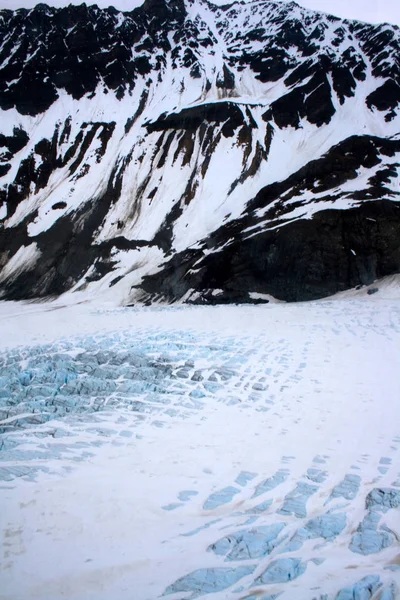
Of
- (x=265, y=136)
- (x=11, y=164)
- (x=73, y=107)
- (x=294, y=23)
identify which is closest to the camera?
(x=265, y=136)

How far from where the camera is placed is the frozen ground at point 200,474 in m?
2.89

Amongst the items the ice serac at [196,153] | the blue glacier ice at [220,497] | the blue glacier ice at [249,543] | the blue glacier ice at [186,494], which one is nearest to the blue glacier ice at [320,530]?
the blue glacier ice at [249,543]

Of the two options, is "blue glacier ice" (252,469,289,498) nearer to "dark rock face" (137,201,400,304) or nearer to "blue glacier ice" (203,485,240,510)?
"blue glacier ice" (203,485,240,510)

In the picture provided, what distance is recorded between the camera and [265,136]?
1641 inches

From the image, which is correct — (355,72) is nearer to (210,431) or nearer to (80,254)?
(80,254)

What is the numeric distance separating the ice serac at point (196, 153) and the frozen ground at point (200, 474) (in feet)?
51.9

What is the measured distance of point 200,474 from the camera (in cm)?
444

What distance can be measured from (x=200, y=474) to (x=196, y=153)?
1632 inches

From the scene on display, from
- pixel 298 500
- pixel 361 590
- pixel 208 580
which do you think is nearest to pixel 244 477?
pixel 298 500

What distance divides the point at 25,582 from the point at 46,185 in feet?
160

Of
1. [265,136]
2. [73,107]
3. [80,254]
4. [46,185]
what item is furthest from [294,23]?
[80,254]

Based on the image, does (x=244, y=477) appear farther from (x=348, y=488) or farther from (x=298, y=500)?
(x=348, y=488)

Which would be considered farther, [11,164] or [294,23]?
[294,23]

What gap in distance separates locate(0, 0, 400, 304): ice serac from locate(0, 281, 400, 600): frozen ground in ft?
51.9
